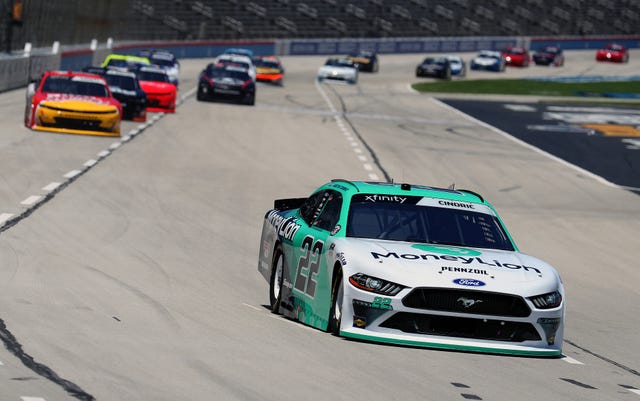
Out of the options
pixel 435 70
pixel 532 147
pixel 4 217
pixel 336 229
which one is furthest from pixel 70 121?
pixel 435 70

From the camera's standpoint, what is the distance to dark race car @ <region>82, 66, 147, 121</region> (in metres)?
34.3

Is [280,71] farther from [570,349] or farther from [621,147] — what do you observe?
[570,349]

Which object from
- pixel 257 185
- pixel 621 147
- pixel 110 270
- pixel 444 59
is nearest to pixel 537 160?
pixel 621 147

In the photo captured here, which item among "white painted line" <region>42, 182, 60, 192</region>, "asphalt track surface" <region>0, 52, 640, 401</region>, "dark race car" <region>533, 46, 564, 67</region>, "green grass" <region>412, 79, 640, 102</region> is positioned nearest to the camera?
"asphalt track surface" <region>0, 52, 640, 401</region>

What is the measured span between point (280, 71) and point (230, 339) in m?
54.8

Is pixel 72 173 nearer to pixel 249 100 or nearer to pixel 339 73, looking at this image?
pixel 249 100

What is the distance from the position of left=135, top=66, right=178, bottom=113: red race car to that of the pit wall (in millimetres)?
6624

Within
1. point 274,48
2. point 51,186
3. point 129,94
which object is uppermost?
point 51,186

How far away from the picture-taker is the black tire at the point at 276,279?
11.7 metres

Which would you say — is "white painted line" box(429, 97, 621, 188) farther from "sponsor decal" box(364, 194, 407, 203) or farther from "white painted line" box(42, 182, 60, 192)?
"sponsor decal" box(364, 194, 407, 203)

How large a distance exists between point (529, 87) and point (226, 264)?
56.1 metres

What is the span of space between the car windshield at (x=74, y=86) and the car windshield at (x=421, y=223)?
772 inches

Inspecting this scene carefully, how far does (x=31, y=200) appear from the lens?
18.1m

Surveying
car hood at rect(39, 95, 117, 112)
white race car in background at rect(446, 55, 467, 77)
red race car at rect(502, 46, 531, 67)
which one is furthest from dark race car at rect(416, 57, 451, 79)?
car hood at rect(39, 95, 117, 112)
